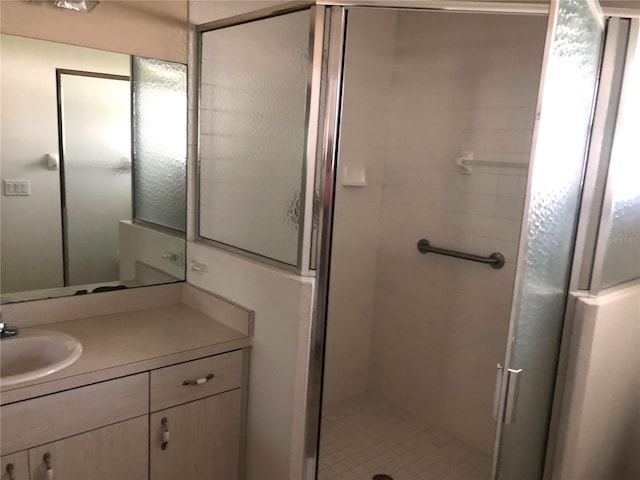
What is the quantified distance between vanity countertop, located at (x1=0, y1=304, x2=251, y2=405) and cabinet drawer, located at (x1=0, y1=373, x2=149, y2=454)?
3 cm

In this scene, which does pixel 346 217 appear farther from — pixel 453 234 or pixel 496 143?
pixel 496 143

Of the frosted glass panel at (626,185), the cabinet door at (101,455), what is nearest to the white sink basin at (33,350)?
the cabinet door at (101,455)

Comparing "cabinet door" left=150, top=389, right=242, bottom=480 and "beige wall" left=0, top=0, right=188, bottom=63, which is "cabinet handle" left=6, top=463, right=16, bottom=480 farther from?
"beige wall" left=0, top=0, right=188, bottom=63

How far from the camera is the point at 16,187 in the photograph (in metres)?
1.88

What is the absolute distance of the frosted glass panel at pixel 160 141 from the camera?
2.13 meters

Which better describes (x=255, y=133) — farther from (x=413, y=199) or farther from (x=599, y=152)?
(x=599, y=152)

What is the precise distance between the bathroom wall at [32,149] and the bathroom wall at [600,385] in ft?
6.35

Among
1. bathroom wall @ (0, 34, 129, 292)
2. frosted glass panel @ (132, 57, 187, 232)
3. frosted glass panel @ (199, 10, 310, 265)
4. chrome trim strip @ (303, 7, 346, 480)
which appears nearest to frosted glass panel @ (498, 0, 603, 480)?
chrome trim strip @ (303, 7, 346, 480)

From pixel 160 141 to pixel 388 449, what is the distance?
5.94 ft

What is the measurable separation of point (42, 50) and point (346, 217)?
5.02ft

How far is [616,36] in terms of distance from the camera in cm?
152

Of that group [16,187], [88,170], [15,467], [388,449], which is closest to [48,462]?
[15,467]

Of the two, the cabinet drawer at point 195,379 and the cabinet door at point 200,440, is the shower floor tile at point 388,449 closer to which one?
the cabinet door at point 200,440

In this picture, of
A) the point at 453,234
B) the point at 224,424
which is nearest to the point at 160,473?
the point at 224,424
